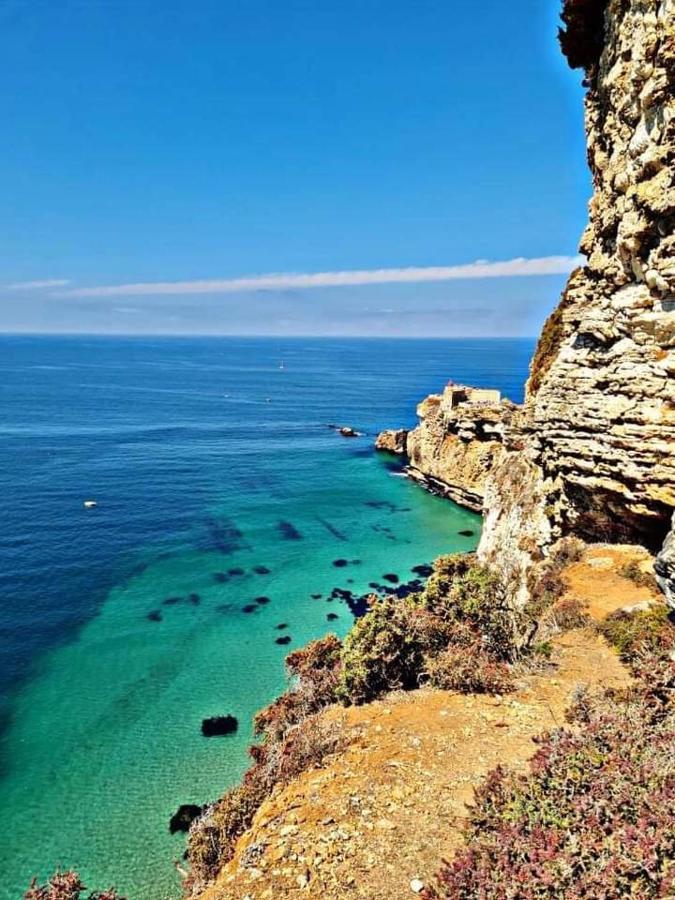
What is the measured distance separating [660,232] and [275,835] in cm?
1699

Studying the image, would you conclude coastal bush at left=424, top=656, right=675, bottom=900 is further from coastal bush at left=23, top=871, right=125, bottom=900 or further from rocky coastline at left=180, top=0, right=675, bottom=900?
coastal bush at left=23, top=871, right=125, bottom=900

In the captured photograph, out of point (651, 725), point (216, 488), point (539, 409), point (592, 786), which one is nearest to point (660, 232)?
point (539, 409)

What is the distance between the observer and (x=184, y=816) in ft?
57.4

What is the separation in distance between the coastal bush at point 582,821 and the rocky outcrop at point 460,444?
40.1 metres

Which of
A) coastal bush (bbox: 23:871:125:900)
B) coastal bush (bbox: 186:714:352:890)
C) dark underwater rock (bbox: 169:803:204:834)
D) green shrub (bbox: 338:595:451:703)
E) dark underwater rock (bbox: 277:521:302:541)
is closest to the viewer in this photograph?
coastal bush (bbox: 23:871:125:900)

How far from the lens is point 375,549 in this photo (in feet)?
137

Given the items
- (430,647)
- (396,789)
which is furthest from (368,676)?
(396,789)

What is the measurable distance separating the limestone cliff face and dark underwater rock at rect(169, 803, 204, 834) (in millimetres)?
14766

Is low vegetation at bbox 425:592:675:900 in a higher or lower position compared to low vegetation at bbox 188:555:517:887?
higher

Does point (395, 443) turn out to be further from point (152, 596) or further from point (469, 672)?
point (469, 672)

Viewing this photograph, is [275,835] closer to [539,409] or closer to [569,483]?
[569,483]

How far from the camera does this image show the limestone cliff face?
13.7 metres

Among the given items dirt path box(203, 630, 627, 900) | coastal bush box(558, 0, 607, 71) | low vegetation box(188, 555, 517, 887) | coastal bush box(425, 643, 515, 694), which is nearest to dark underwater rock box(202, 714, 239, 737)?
low vegetation box(188, 555, 517, 887)

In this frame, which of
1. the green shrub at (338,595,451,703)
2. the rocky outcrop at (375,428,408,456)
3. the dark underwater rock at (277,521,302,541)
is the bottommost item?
the dark underwater rock at (277,521,302,541)
